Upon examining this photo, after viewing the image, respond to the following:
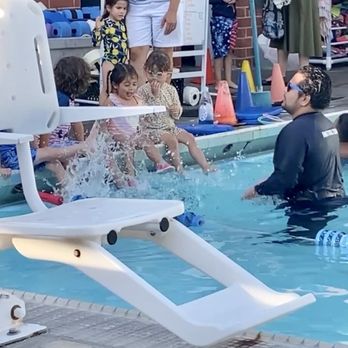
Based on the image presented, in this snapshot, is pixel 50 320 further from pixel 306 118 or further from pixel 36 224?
pixel 306 118

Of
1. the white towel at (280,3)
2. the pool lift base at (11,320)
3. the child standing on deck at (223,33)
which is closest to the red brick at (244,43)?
the child standing on deck at (223,33)

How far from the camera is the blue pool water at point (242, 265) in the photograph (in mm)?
4859

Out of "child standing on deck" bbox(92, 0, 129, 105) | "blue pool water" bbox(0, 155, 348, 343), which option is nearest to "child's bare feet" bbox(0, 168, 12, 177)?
"blue pool water" bbox(0, 155, 348, 343)

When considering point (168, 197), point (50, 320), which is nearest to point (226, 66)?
point (168, 197)

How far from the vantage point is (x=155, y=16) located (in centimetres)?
873

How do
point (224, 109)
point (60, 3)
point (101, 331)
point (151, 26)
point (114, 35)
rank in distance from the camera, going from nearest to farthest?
1. point (101, 331)
2. point (114, 35)
3. point (151, 26)
4. point (224, 109)
5. point (60, 3)

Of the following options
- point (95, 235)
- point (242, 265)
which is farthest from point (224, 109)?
point (95, 235)

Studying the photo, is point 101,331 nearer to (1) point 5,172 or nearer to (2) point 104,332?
(2) point 104,332

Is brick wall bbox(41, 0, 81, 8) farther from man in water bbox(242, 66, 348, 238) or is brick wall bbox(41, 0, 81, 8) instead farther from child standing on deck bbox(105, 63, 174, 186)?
man in water bbox(242, 66, 348, 238)

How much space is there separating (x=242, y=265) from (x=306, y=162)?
2.39 ft

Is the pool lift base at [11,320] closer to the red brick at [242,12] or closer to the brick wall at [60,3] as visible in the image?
the brick wall at [60,3]

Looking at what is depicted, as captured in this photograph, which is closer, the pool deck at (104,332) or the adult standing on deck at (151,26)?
the pool deck at (104,332)

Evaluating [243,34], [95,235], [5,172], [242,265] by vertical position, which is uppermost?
[95,235]

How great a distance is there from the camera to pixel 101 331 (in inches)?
153
